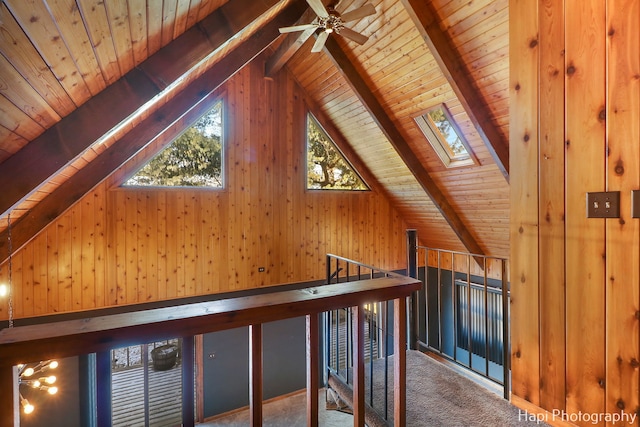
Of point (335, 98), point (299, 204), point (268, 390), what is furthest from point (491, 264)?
point (268, 390)

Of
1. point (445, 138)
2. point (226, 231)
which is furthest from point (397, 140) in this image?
point (226, 231)

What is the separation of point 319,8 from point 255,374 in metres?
2.68

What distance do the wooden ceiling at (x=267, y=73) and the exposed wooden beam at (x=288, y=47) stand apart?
3 cm

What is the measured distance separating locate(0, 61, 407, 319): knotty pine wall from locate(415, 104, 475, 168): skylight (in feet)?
6.20

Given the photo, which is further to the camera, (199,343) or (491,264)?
(491,264)

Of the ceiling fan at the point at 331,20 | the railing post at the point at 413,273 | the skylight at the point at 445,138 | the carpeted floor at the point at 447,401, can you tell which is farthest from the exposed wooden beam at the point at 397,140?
the carpeted floor at the point at 447,401

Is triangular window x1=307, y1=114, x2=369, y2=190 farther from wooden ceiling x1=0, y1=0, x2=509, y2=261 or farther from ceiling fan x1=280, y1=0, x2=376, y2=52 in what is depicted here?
ceiling fan x1=280, y1=0, x2=376, y2=52

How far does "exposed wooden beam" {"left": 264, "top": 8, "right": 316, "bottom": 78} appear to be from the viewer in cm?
351

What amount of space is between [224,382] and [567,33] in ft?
17.6

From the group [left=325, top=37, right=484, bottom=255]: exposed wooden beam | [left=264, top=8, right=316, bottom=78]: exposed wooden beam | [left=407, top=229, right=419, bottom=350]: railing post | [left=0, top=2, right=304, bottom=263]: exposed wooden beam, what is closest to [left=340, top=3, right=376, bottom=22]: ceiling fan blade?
[left=264, top=8, right=316, bottom=78]: exposed wooden beam

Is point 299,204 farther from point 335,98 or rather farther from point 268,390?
point 268,390

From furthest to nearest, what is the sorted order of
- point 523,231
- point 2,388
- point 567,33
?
point 523,231, point 567,33, point 2,388

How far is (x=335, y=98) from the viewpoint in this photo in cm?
497

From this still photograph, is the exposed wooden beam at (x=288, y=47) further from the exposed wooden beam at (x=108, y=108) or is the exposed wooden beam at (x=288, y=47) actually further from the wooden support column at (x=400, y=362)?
the wooden support column at (x=400, y=362)
